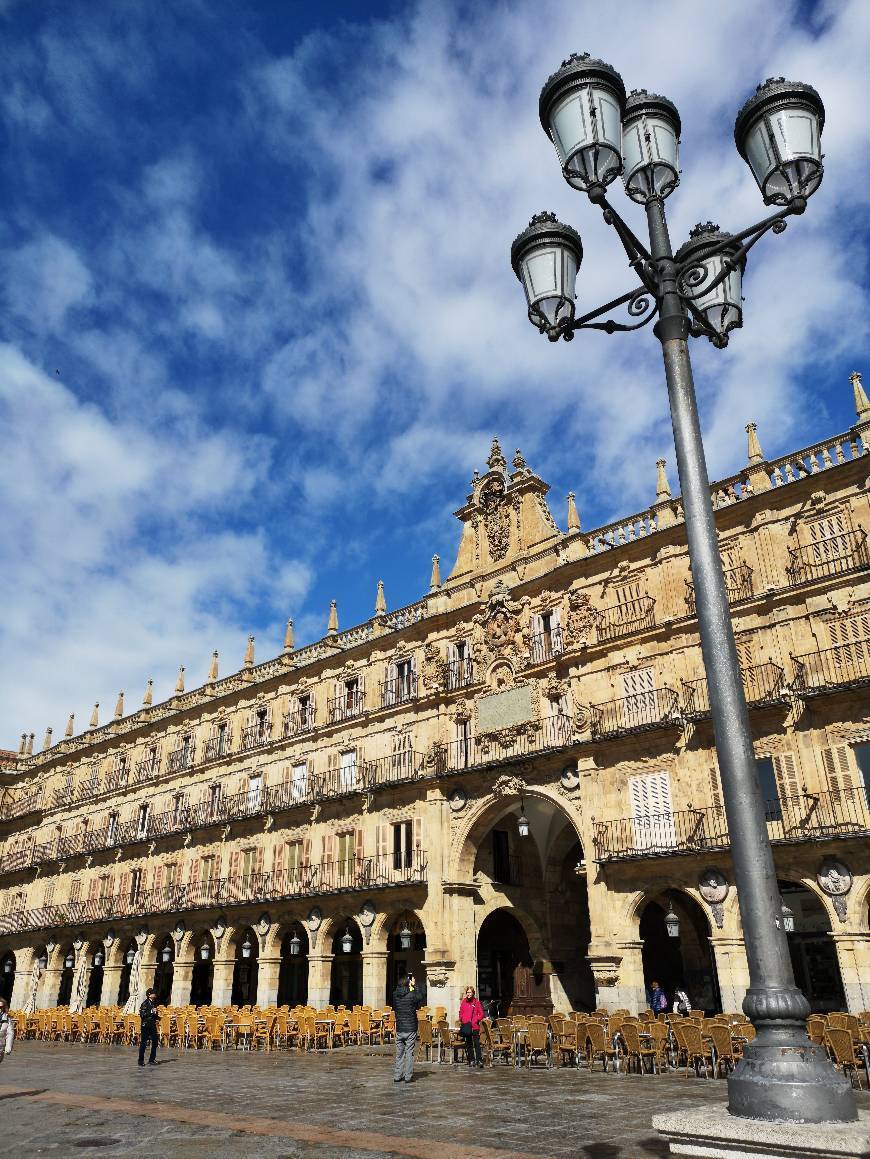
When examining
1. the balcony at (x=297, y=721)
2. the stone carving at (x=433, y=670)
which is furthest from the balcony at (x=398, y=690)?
the balcony at (x=297, y=721)

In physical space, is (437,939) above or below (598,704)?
below

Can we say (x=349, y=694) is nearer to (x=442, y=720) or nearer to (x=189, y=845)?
(x=442, y=720)

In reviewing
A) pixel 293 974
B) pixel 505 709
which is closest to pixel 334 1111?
pixel 505 709

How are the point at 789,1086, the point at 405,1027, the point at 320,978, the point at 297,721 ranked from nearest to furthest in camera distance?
1. the point at 789,1086
2. the point at 405,1027
3. the point at 320,978
4. the point at 297,721

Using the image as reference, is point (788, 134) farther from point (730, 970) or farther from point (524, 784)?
point (524, 784)

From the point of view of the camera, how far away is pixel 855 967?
59.6 feet

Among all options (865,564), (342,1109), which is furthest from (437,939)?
(865,564)

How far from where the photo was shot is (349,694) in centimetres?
3244

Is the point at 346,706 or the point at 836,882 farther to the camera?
the point at 346,706

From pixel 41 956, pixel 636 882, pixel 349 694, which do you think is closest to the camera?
pixel 636 882

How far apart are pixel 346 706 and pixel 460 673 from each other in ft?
19.9

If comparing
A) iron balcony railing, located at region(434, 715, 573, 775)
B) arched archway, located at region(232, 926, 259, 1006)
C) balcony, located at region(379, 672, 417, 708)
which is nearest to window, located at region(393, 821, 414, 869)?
iron balcony railing, located at region(434, 715, 573, 775)

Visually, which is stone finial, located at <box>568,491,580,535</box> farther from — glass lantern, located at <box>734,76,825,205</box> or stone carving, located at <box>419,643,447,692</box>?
glass lantern, located at <box>734,76,825,205</box>

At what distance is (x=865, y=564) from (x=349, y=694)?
18.8 meters
